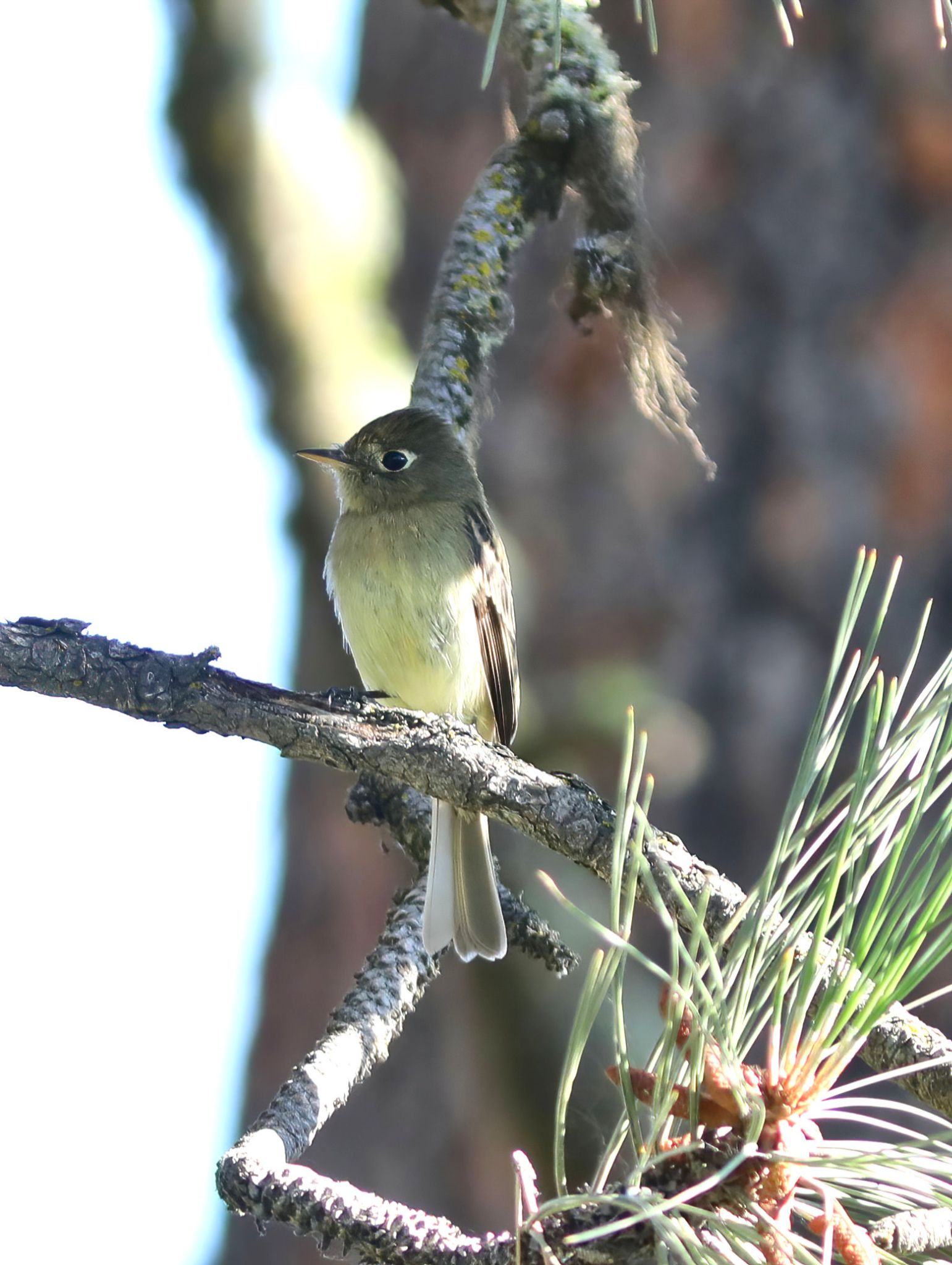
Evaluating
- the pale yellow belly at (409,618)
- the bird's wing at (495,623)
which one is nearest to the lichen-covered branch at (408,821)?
the pale yellow belly at (409,618)

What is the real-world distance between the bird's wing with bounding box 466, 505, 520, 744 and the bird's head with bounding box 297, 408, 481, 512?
0.15 m

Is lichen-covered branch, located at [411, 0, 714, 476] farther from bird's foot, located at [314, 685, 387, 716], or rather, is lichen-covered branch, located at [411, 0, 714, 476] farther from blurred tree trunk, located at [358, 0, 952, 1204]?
bird's foot, located at [314, 685, 387, 716]

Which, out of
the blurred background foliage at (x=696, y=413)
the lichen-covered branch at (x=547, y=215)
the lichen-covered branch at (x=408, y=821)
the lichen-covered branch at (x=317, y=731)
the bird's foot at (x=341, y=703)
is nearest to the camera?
the lichen-covered branch at (x=317, y=731)

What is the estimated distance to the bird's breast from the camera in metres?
4.24

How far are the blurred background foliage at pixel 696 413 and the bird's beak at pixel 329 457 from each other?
0.18 m

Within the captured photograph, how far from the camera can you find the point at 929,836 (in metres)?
1.55

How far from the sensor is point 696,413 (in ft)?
17.2

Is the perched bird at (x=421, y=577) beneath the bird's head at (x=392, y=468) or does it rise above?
beneath

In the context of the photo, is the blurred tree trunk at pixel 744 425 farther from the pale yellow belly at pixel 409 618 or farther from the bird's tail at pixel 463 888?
the bird's tail at pixel 463 888

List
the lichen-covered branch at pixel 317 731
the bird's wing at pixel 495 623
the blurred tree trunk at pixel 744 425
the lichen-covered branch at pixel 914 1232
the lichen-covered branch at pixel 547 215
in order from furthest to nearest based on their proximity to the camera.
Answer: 1. the blurred tree trunk at pixel 744 425
2. the bird's wing at pixel 495 623
3. the lichen-covered branch at pixel 547 215
4. the lichen-covered branch at pixel 317 731
5. the lichen-covered branch at pixel 914 1232

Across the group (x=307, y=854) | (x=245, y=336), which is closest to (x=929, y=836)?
(x=245, y=336)

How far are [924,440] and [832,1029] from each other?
4.06 m

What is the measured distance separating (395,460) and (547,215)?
103 centimetres

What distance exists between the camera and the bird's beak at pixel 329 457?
4285 millimetres
